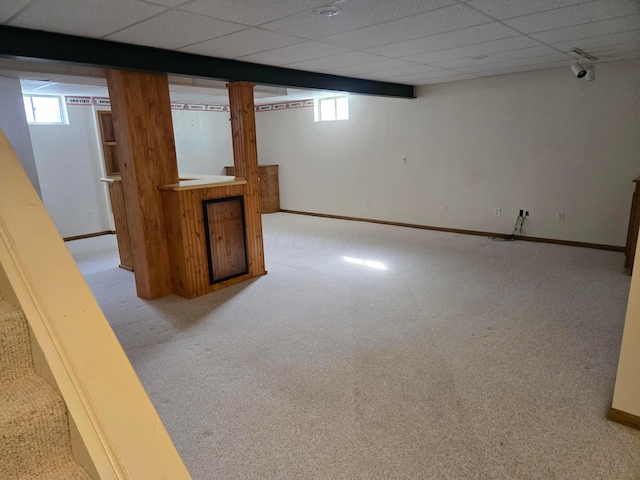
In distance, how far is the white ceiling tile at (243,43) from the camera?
9.70ft

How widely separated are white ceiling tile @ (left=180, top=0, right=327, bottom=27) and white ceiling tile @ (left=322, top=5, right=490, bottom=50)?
2.11ft

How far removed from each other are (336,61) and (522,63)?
219cm

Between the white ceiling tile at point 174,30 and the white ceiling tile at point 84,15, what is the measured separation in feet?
0.30

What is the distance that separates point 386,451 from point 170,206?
2897 mm

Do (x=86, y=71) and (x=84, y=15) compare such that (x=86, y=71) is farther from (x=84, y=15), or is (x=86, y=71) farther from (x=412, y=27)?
(x=412, y=27)

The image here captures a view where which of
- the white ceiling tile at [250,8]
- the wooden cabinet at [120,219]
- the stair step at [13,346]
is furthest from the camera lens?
the wooden cabinet at [120,219]

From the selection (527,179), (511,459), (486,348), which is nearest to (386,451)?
(511,459)

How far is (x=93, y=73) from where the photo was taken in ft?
12.8

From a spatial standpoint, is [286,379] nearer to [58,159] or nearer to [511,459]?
[511,459]

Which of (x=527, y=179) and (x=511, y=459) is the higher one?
(x=527, y=179)

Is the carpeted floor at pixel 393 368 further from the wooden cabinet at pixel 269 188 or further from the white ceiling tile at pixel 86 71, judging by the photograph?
the wooden cabinet at pixel 269 188

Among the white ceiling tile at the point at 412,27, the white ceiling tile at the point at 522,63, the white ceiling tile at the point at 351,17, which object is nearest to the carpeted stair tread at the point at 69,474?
the white ceiling tile at the point at 351,17

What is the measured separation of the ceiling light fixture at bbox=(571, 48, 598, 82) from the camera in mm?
4127

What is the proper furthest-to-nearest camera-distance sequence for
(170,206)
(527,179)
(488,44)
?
(527,179), (170,206), (488,44)
